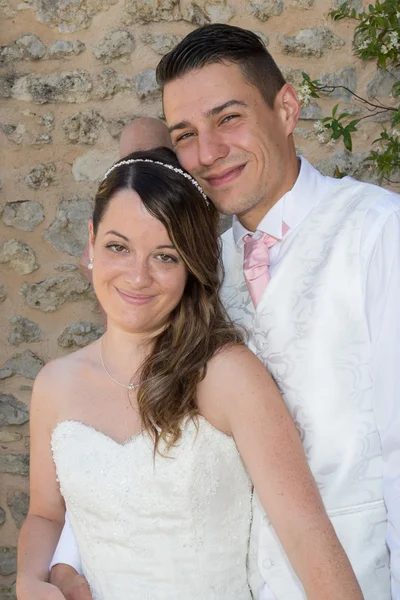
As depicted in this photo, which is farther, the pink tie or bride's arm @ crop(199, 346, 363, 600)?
the pink tie

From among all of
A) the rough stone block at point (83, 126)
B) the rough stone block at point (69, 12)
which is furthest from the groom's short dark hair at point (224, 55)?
the rough stone block at point (69, 12)

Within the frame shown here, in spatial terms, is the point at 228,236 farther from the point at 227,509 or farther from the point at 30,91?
the point at 30,91

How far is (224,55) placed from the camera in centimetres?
226

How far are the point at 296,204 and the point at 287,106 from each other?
40 cm

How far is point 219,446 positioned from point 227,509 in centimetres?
18

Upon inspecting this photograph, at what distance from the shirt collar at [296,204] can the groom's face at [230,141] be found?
0.25 feet

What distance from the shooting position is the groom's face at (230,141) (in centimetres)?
225

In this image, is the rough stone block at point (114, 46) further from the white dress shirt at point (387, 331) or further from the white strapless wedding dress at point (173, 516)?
the white strapless wedding dress at point (173, 516)

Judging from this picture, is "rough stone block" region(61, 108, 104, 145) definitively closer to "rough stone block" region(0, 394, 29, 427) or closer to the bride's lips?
"rough stone block" region(0, 394, 29, 427)

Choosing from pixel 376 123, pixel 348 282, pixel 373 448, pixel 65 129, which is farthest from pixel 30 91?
pixel 373 448

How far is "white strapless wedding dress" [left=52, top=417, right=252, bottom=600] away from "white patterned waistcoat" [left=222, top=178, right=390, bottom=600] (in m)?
0.07

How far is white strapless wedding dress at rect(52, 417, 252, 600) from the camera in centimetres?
199

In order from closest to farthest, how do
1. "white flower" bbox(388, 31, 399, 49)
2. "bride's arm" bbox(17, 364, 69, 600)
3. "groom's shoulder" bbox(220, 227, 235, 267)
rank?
"bride's arm" bbox(17, 364, 69, 600), "groom's shoulder" bbox(220, 227, 235, 267), "white flower" bbox(388, 31, 399, 49)

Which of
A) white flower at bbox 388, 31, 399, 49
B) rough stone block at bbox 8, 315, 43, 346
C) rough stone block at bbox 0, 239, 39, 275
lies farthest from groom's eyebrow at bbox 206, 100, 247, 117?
rough stone block at bbox 8, 315, 43, 346
